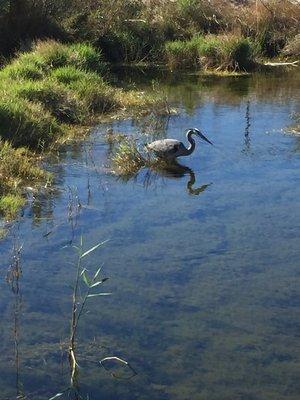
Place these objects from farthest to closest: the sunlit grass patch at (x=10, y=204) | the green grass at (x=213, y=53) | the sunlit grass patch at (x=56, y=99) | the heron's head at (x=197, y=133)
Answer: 1. the green grass at (x=213, y=53)
2. the sunlit grass patch at (x=56, y=99)
3. the heron's head at (x=197, y=133)
4. the sunlit grass patch at (x=10, y=204)

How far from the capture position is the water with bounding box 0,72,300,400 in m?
6.29

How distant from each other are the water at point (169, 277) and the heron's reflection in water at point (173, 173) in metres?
0.03

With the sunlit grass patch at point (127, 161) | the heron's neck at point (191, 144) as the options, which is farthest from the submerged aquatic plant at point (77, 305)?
the heron's neck at point (191, 144)

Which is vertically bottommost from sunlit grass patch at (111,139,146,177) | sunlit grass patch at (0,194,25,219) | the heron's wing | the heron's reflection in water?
the heron's reflection in water

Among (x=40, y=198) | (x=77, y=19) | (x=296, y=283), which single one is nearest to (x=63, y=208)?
(x=40, y=198)

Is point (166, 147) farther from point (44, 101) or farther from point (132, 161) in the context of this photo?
point (44, 101)

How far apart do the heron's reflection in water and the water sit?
0.03 m

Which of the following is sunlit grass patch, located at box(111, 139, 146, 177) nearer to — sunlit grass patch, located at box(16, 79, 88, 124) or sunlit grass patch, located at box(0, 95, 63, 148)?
sunlit grass patch, located at box(0, 95, 63, 148)

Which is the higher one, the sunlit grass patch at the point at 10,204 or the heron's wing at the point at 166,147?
the sunlit grass patch at the point at 10,204

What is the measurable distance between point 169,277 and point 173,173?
11.8 feet

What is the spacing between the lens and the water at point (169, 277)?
20.6 feet

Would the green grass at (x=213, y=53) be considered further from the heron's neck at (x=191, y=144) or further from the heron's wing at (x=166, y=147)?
the heron's wing at (x=166, y=147)

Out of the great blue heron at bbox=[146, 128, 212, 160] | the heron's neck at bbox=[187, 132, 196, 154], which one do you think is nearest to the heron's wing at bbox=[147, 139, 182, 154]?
the great blue heron at bbox=[146, 128, 212, 160]

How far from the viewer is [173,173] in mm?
11320
